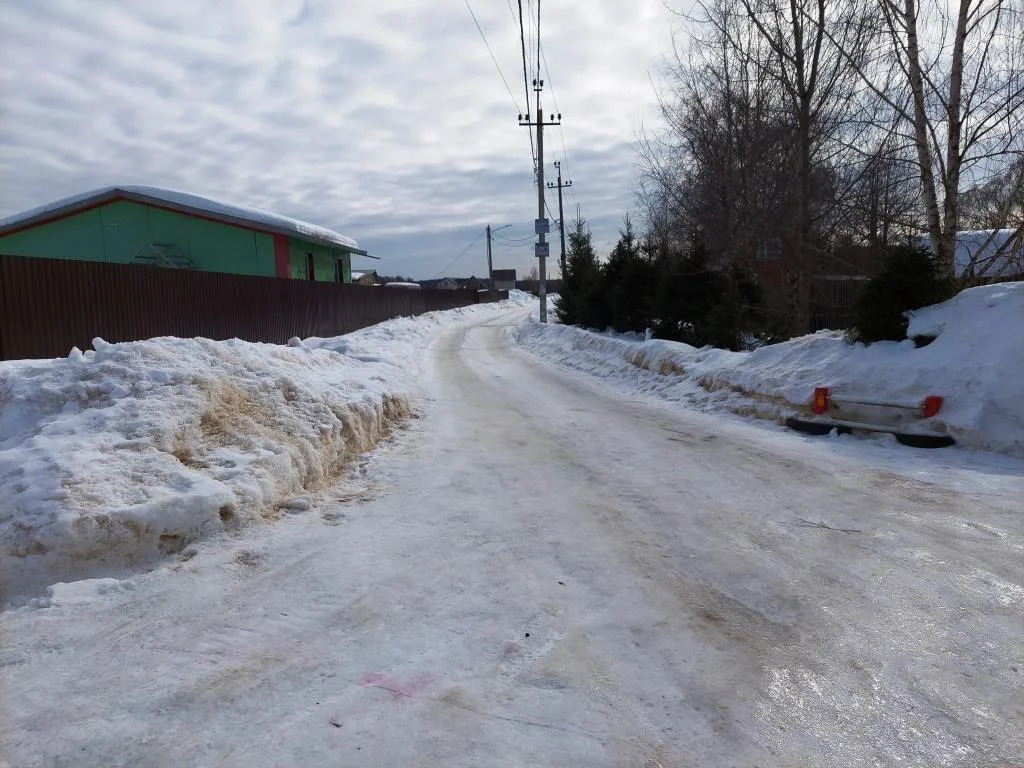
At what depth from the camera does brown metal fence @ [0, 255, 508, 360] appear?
9758mm

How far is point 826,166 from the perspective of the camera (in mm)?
16281

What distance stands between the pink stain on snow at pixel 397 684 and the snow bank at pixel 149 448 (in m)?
2.12

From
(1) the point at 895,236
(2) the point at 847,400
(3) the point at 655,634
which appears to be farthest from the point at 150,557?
(1) the point at 895,236

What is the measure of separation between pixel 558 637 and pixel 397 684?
86 cm

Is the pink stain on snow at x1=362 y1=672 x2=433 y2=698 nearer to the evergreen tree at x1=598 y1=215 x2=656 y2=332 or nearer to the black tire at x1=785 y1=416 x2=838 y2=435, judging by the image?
the black tire at x1=785 y1=416 x2=838 y2=435

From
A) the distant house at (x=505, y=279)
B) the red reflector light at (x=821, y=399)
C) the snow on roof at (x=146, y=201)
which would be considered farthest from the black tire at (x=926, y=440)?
the distant house at (x=505, y=279)

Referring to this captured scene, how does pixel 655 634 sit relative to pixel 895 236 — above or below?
below

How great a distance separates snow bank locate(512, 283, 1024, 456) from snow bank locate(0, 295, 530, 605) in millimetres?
5704

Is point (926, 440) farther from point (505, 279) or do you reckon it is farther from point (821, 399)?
point (505, 279)

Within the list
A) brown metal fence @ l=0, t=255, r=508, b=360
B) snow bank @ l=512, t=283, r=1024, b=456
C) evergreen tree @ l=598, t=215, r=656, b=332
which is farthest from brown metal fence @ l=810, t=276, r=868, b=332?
brown metal fence @ l=0, t=255, r=508, b=360

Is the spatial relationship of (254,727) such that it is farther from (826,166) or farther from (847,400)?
(826,166)

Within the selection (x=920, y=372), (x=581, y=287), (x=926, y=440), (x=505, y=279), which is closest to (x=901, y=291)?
(x=920, y=372)

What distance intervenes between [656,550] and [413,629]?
1871 mm

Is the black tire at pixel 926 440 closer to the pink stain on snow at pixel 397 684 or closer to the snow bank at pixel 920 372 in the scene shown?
the snow bank at pixel 920 372
